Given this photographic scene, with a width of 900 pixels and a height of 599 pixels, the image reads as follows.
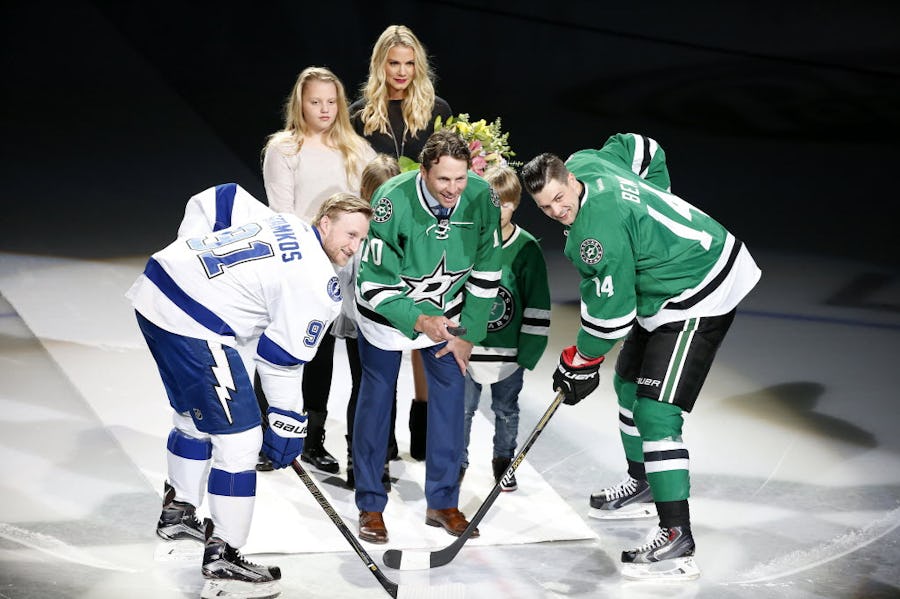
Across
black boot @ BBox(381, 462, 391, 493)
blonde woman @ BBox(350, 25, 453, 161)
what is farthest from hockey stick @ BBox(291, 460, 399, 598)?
blonde woman @ BBox(350, 25, 453, 161)

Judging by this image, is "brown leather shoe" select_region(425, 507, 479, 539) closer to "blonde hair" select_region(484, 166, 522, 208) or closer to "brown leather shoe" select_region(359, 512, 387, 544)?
"brown leather shoe" select_region(359, 512, 387, 544)

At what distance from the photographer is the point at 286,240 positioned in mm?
3354

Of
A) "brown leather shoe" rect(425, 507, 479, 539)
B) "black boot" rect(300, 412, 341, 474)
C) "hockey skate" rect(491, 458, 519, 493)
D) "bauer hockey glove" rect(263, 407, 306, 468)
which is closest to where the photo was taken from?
"bauer hockey glove" rect(263, 407, 306, 468)

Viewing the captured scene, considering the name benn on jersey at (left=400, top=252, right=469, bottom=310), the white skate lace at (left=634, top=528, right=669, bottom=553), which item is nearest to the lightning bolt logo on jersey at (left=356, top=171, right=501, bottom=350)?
the name benn on jersey at (left=400, top=252, right=469, bottom=310)

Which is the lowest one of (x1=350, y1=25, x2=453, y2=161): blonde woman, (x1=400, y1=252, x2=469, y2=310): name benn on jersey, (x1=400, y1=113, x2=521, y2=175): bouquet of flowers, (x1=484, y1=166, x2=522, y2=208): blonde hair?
(x1=400, y1=252, x2=469, y2=310): name benn on jersey

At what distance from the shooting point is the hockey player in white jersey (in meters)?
3.30

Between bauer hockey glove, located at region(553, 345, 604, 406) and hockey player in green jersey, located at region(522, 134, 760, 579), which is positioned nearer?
hockey player in green jersey, located at region(522, 134, 760, 579)

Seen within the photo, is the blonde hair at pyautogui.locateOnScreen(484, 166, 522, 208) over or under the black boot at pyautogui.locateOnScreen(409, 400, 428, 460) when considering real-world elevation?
over

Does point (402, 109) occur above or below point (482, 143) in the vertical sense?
above

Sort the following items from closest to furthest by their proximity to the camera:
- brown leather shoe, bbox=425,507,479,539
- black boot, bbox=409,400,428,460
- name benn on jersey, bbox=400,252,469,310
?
name benn on jersey, bbox=400,252,469,310
brown leather shoe, bbox=425,507,479,539
black boot, bbox=409,400,428,460

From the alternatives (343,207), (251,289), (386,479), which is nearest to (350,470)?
(386,479)

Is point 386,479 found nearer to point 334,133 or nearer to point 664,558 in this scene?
point 664,558

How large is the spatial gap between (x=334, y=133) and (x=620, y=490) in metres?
1.54

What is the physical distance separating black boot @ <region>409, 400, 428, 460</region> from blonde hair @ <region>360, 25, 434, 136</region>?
38.3 inches
